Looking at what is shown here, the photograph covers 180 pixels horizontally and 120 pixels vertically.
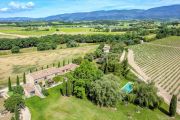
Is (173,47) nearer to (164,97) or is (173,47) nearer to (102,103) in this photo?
(164,97)

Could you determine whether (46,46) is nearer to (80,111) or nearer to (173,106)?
(80,111)

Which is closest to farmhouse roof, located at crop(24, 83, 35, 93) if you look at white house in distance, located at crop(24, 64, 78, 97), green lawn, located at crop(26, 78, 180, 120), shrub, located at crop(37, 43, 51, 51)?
white house in distance, located at crop(24, 64, 78, 97)

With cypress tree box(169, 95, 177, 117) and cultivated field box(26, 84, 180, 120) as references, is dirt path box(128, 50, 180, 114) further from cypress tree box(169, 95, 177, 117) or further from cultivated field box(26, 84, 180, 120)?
cultivated field box(26, 84, 180, 120)

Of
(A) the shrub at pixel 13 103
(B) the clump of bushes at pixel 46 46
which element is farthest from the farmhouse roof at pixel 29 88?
(B) the clump of bushes at pixel 46 46

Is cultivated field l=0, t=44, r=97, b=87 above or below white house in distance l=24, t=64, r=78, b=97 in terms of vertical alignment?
below

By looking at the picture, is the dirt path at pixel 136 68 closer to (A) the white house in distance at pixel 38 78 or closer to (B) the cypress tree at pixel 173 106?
(A) the white house in distance at pixel 38 78

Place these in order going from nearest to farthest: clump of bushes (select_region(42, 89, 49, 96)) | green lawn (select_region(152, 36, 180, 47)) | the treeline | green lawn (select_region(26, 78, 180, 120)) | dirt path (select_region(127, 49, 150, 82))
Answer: green lawn (select_region(26, 78, 180, 120)) → clump of bushes (select_region(42, 89, 49, 96)) → dirt path (select_region(127, 49, 150, 82)) → the treeline → green lawn (select_region(152, 36, 180, 47))

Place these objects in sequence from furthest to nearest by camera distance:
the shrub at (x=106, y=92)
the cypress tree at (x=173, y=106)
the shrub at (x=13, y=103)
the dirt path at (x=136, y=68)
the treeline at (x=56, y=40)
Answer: the treeline at (x=56, y=40)
the dirt path at (x=136, y=68)
the shrub at (x=106, y=92)
the cypress tree at (x=173, y=106)
the shrub at (x=13, y=103)

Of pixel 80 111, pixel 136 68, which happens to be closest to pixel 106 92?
pixel 80 111
